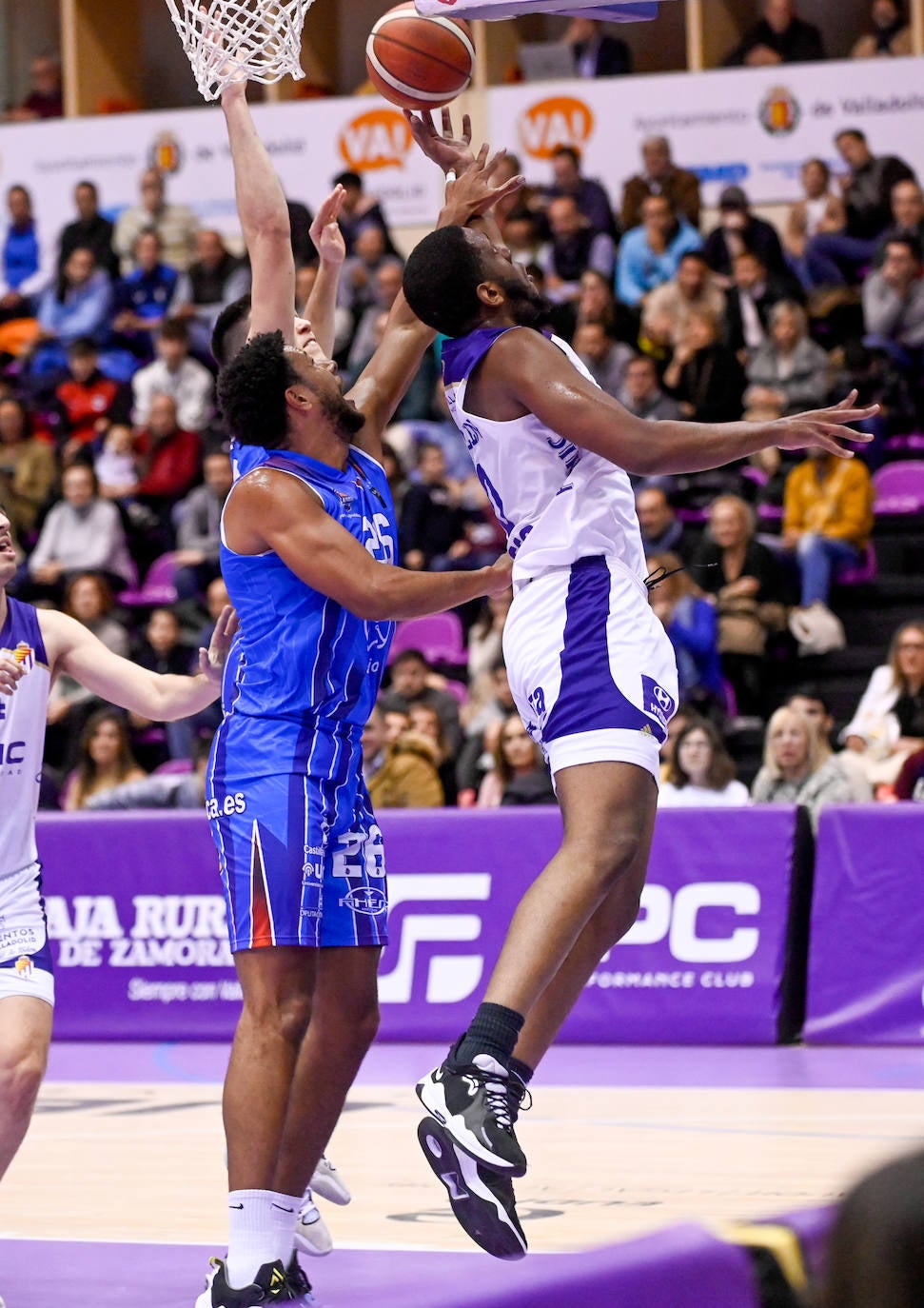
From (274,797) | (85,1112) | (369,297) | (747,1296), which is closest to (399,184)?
(369,297)

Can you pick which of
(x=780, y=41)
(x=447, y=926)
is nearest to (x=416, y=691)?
(x=447, y=926)

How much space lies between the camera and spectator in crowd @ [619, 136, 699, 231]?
1631 centimetres

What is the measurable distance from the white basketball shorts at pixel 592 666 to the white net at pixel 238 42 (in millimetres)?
1892

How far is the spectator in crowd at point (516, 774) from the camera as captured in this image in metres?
11.3

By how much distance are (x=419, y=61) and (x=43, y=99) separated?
16.2 m

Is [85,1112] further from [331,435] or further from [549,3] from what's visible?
[549,3]

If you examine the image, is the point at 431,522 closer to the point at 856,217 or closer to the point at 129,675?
the point at 856,217

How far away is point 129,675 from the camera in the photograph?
17.8 ft

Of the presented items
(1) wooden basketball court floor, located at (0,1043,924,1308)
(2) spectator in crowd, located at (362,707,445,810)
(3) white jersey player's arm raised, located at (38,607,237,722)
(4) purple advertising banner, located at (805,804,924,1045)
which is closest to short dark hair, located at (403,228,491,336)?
(3) white jersey player's arm raised, located at (38,607,237,722)

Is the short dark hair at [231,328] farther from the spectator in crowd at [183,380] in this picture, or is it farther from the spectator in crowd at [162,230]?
the spectator in crowd at [162,230]

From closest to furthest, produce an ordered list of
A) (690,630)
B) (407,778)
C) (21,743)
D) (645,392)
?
(21,743) < (407,778) < (690,630) < (645,392)

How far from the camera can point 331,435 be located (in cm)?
492

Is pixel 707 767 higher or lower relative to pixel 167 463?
lower

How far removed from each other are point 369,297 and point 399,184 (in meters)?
2.87
